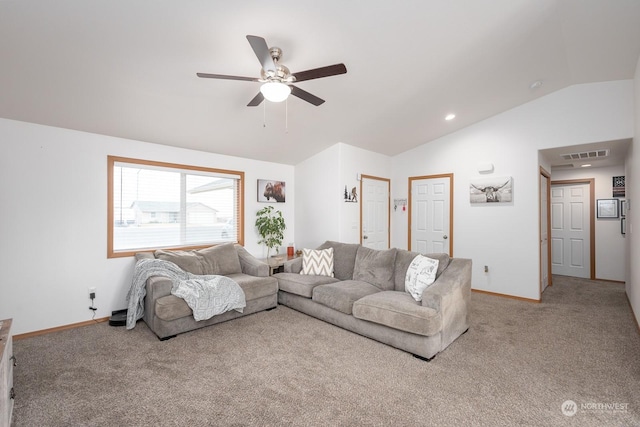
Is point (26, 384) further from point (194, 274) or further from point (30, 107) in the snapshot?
point (30, 107)

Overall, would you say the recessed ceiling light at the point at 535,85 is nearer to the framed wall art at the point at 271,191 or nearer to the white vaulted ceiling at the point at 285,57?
the white vaulted ceiling at the point at 285,57

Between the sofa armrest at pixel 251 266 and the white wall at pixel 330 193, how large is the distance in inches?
51.8

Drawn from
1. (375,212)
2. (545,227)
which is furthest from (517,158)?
(375,212)

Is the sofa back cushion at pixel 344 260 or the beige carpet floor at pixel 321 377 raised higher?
the sofa back cushion at pixel 344 260

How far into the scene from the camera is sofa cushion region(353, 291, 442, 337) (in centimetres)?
263

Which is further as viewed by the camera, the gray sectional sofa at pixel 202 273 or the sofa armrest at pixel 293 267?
the sofa armrest at pixel 293 267

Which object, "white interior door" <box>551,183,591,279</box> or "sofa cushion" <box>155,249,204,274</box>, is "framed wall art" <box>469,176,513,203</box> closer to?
"white interior door" <box>551,183,591,279</box>

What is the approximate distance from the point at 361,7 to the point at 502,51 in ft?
5.79

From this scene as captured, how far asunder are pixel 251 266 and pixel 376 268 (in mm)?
1781

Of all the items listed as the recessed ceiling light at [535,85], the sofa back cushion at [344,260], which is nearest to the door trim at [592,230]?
the recessed ceiling light at [535,85]

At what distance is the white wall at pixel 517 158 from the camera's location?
391cm

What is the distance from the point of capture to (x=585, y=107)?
4.00m

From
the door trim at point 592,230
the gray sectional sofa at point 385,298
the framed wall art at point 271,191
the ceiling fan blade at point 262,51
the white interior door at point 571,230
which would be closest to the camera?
the ceiling fan blade at point 262,51

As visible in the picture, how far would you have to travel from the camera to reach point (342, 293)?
3391mm
